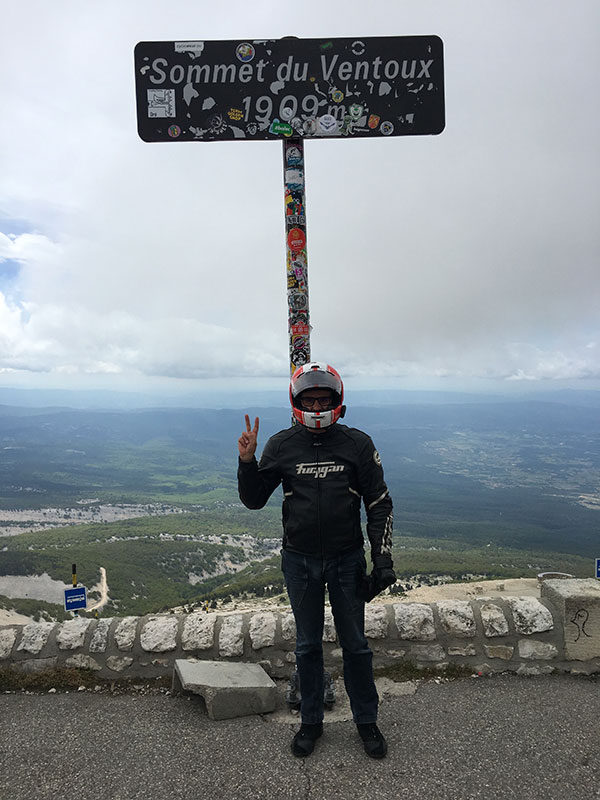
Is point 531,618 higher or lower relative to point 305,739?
higher

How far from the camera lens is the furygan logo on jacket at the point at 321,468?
3385mm

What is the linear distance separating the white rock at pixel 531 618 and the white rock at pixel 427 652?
686 mm

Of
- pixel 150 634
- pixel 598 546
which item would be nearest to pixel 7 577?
pixel 150 634

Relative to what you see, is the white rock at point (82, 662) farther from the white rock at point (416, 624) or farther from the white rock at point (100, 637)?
the white rock at point (416, 624)

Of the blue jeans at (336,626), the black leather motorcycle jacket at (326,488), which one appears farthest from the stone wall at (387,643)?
the black leather motorcycle jacket at (326,488)

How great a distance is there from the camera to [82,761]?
3.26 metres

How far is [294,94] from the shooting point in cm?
443

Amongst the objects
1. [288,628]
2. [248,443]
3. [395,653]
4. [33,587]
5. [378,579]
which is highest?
[248,443]

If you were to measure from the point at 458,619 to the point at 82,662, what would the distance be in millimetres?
3209

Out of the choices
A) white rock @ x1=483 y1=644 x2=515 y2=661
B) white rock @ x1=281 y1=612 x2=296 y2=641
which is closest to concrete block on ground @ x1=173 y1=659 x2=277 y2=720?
white rock @ x1=281 y1=612 x2=296 y2=641

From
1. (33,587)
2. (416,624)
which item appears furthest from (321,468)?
(33,587)

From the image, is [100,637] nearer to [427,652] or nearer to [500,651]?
[427,652]

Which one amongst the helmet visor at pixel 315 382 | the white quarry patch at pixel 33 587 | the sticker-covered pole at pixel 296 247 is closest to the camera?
the helmet visor at pixel 315 382

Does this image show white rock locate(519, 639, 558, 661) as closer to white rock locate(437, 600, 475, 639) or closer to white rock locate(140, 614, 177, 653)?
white rock locate(437, 600, 475, 639)
